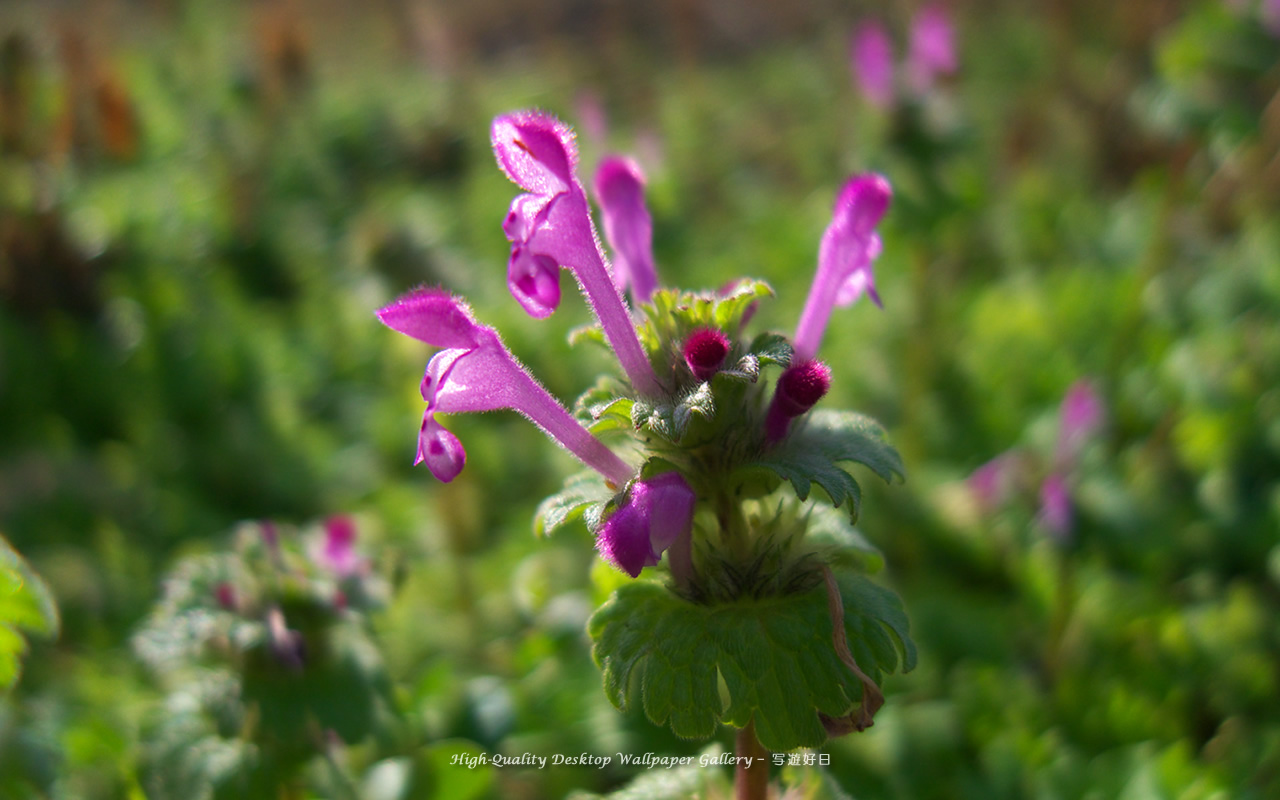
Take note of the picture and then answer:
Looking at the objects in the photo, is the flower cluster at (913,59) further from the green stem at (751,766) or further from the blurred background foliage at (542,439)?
the green stem at (751,766)

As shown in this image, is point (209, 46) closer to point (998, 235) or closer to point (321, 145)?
point (321, 145)

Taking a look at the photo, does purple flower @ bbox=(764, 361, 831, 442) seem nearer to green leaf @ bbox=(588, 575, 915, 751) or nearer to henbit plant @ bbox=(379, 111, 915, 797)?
henbit plant @ bbox=(379, 111, 915, 797)

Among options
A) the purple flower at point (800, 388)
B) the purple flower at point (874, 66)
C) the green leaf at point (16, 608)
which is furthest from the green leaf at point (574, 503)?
the purple flower at point (874, 66)

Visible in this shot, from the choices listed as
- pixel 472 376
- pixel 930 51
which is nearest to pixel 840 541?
pixel 472 376

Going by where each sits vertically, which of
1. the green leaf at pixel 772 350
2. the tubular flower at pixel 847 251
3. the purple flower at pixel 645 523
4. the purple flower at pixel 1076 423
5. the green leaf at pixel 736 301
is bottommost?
the purple flower at pixel 645 523

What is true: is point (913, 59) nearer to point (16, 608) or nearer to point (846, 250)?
point (846, 250)

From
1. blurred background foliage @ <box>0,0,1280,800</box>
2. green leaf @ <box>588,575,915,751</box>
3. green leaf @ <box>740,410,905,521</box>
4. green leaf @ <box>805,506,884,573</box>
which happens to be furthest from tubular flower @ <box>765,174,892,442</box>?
blurred background foliage @ <box>0,0,1280,800</box>

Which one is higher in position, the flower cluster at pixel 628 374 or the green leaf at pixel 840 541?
the flower cluster at pixel 628 374
